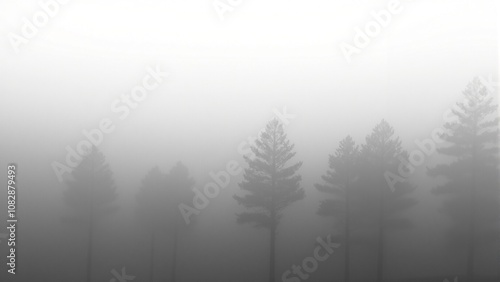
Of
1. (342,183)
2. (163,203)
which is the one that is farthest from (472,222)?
(163,203)

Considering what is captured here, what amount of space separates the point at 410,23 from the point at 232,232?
1791 centimetres

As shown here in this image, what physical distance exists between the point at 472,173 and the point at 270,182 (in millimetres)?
9310

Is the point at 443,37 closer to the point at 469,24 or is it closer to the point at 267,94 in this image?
the point at 469,24

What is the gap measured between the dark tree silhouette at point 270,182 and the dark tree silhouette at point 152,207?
439cm

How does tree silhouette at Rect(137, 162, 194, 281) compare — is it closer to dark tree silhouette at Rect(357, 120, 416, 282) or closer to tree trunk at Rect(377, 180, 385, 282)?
dark tree silhouette at Rect(357, 120, 416, 282)

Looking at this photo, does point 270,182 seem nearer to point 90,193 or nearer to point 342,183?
point 342,183

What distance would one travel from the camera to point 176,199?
17.1 m

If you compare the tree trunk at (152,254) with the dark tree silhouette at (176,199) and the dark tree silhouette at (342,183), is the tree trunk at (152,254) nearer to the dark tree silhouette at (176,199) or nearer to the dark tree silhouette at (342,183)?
the dark tree silhouette at (176,199)

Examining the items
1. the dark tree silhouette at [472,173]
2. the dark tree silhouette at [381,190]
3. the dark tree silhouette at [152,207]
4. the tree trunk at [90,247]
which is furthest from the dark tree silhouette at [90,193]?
the dark tree silhouette at [472,173]

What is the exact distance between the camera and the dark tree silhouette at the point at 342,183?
1591 cm

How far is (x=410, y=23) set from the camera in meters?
22.0

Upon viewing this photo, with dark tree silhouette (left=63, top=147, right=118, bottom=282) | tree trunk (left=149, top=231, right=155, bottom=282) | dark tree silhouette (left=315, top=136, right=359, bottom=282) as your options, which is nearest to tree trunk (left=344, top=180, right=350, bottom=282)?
dark tree silhouette (left=315, top=136, right=359, bottom=282)

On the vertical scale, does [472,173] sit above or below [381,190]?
above

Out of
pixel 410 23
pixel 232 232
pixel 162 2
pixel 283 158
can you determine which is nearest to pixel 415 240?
pixel 283 158
